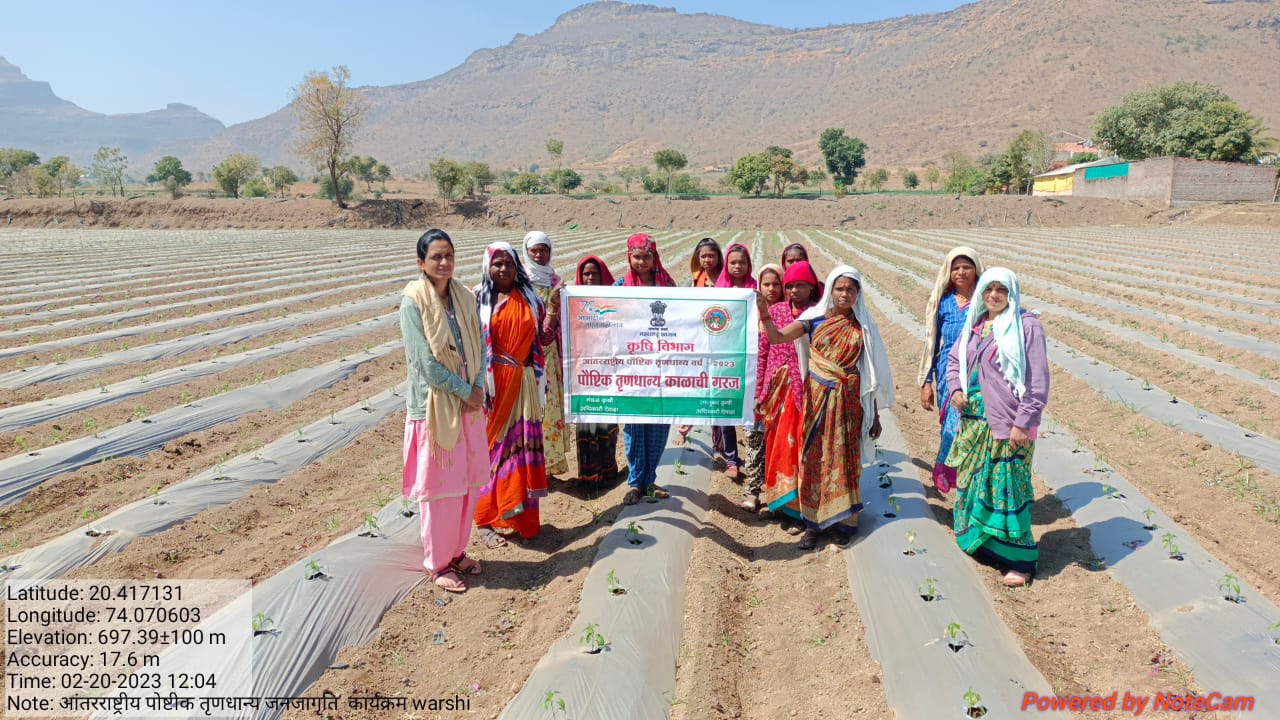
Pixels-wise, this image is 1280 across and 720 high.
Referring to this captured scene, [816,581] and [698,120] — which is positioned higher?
[698,120]

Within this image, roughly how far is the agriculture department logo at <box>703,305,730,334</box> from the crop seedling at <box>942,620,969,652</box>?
188 centimetres

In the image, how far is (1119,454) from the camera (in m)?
5.82

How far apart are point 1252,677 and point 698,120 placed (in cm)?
15516

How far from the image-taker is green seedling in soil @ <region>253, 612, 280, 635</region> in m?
2.99

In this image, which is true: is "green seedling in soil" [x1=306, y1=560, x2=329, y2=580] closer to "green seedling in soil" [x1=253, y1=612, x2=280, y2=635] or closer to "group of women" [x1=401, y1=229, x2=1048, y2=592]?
"green seedling in soil" [x1=253, y1=612, x2=280, y2=635]

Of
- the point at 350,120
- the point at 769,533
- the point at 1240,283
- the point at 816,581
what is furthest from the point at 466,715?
the point at 350,120

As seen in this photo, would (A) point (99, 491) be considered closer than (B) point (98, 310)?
Yes

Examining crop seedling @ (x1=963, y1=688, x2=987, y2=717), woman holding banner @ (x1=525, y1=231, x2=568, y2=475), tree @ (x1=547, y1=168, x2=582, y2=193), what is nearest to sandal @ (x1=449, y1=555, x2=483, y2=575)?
woman holding banner @ (x1=525, y1=231, x2=568, y2=475)

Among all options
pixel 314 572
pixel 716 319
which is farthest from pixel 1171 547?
pixel 314 572

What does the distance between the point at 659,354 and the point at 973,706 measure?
7.50 feet

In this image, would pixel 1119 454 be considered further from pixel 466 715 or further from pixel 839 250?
Result: pixel 839 250

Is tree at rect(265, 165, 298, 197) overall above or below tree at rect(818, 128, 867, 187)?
below

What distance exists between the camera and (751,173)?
54.2m

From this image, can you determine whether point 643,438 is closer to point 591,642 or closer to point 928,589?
point 591,642
